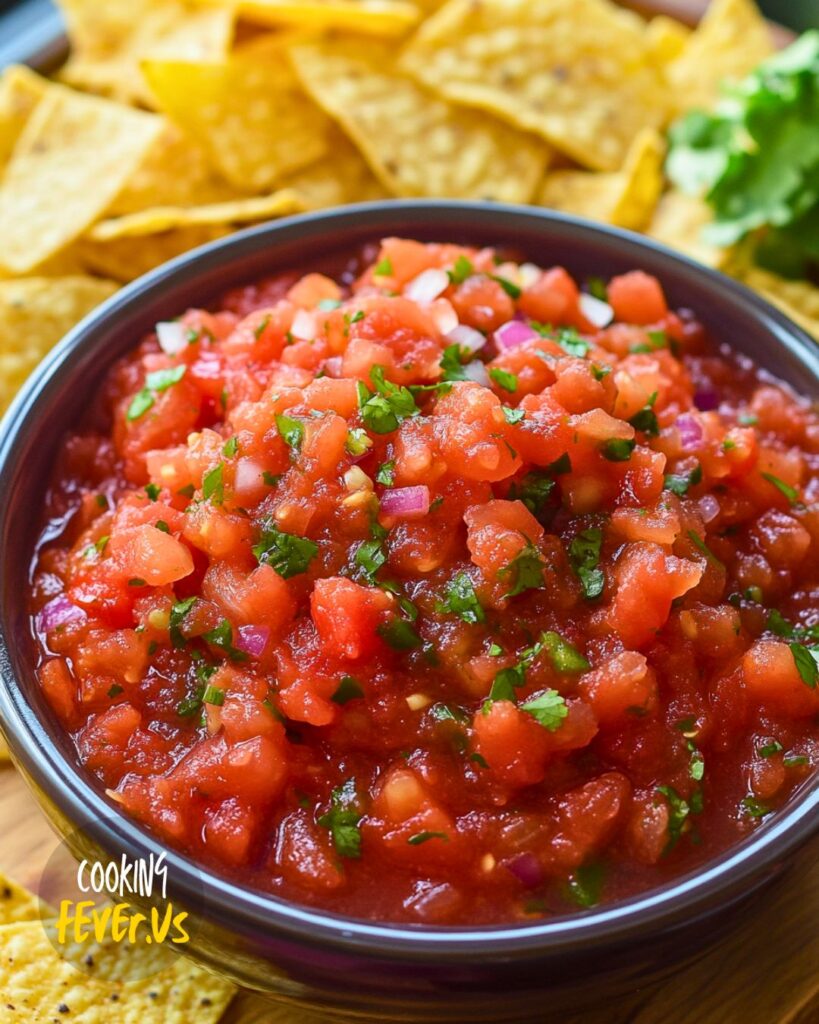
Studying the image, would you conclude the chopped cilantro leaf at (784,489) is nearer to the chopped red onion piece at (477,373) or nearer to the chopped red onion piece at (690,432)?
the chopped red onion piece at (690,432)

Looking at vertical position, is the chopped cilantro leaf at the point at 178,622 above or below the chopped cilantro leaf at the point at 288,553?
below

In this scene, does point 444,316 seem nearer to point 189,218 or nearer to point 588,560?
point 588,560

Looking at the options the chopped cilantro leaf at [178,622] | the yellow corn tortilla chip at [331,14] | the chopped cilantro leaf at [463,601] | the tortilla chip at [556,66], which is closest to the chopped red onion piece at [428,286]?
the chopped cilantro leaf at [463,601]

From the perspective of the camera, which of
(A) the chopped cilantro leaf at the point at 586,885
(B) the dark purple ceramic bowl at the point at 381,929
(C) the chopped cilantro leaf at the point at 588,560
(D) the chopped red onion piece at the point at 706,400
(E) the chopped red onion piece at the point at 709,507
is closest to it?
(B) the dark purple ceramic bowl at the point at 381,929

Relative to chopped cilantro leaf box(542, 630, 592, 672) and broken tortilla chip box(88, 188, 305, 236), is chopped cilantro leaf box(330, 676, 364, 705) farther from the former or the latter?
broken tortilla chip box(88, 188, 305, 236)

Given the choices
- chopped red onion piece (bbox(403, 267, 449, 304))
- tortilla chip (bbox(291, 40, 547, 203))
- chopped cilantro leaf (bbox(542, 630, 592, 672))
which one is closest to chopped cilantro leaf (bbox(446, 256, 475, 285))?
chopped red onion piece (bbox(403, 267, 449, 304))

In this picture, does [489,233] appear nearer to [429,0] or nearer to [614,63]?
[614,63]

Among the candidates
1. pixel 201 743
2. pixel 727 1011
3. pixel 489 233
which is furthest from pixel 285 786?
pixel 489 233
